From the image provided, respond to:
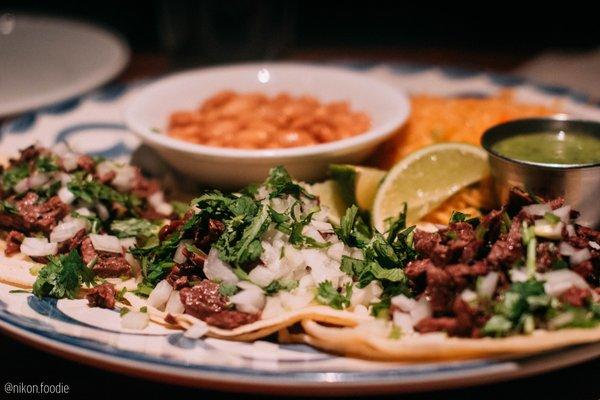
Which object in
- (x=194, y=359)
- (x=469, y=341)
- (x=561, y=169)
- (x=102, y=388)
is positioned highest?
(x=561, y=169)

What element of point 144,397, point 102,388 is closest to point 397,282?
point 144,397

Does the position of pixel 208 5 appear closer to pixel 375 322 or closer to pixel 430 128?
pixel 430 128

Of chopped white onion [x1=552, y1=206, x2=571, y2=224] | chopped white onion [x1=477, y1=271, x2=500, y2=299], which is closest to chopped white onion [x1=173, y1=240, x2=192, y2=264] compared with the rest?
chopped white onion [x1=477, y1=271, x2=500, y2=299]

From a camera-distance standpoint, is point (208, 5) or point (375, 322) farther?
point (208, 5)

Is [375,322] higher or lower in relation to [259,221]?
lower

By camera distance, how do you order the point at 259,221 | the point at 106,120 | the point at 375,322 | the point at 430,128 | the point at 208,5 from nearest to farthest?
1. the point at 375,322
2. the point at 259,221
3. the point at 430,128
4. the point at 106,120
5. the point at 208,5

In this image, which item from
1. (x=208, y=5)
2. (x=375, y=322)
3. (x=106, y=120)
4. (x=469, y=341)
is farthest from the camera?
(x=208, y=5)

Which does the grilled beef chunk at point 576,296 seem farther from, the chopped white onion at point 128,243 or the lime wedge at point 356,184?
the chopped white onion at point 128,243
